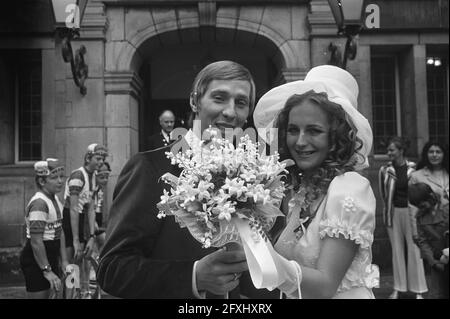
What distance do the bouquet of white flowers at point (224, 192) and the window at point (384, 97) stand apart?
7431mm

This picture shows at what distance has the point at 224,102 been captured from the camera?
6.86ft

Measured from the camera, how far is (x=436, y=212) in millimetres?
5301

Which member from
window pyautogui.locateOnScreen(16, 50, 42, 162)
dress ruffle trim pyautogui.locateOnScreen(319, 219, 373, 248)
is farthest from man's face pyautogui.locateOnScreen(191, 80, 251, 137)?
window pyautogui.locateOnScreen(16, 50, 42, 162)

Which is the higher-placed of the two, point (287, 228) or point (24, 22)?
point (24, 22)

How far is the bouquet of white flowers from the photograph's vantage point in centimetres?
162

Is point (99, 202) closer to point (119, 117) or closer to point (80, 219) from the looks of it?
point (80, 219)

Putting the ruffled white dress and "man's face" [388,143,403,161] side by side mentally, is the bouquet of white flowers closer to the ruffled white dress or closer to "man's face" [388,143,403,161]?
the ruffled white dress

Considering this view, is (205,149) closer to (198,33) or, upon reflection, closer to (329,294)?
(329,294)

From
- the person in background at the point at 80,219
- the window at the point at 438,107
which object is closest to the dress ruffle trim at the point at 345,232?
the person in background at the point at 80,219

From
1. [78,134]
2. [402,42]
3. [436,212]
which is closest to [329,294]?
[436,212]

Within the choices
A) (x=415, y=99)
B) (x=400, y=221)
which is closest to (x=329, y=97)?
(x=400, y=221)

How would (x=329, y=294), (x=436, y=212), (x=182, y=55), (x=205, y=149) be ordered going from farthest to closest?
(x=182, y=55)
(x=436, y=212)
(x=329, y=294)
(x=205, y=149)

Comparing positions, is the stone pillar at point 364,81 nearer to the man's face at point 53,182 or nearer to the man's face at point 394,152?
the man's face at point 394,152

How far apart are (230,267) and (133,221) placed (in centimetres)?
47
